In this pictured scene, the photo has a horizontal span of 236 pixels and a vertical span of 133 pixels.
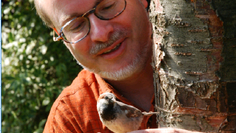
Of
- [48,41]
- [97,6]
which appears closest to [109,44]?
[97,6]

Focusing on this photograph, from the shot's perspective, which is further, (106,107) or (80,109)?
(80,109)

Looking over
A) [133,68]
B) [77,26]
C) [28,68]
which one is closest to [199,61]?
[133,68]

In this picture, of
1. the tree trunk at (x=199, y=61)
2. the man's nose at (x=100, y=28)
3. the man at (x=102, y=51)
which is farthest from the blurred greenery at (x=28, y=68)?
Answer: the tree trunk at (x=199, y=61)

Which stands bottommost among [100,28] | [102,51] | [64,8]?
[102,51]

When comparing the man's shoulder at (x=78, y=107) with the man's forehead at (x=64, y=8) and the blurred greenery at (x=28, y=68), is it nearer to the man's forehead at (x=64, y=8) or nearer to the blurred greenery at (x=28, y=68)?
the man's forehead at (x=64, y=8)

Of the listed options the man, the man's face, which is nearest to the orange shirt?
the man

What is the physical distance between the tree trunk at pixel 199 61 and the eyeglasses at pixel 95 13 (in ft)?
1.72

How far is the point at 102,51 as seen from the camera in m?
1.89

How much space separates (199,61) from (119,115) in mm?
830

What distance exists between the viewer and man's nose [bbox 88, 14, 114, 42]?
1.79 m

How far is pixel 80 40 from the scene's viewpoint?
75.2 inches

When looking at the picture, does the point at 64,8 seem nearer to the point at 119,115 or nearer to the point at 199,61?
the point at 119,115

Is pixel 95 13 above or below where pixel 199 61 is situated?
above

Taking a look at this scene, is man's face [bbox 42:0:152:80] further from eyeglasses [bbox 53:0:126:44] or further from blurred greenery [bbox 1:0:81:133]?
blurred greenery [bbox 1:0:81:133]
